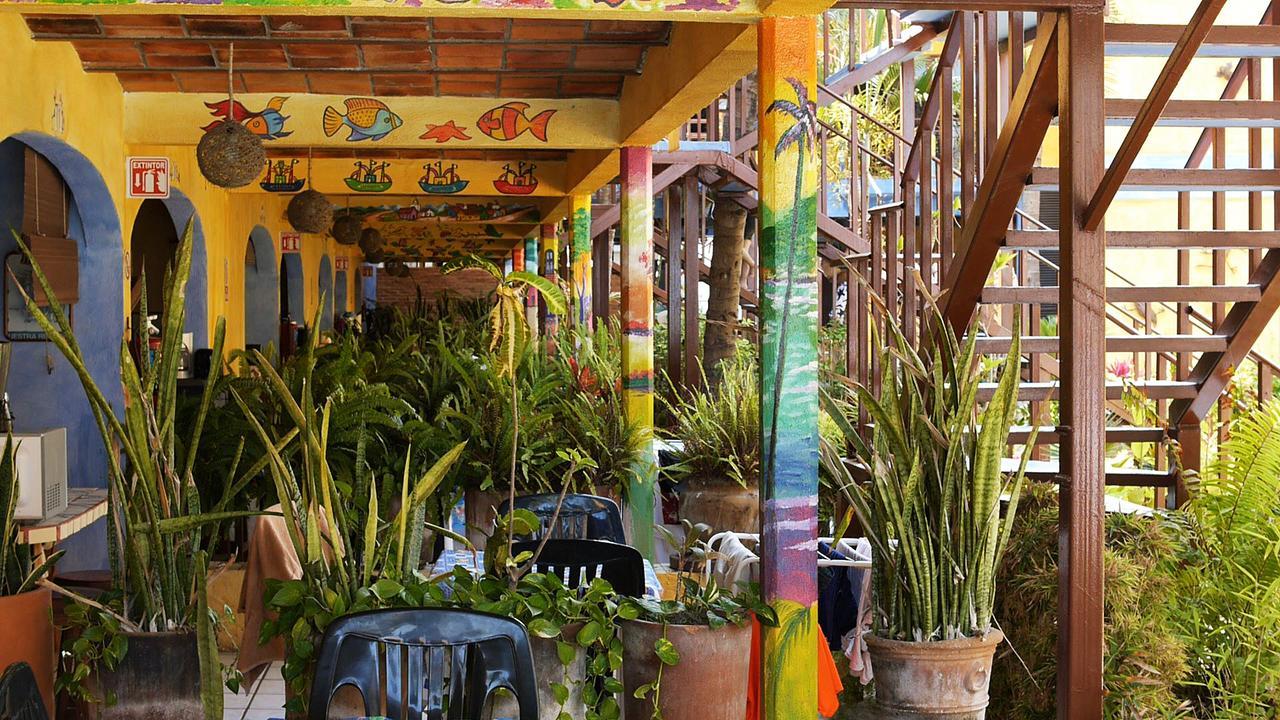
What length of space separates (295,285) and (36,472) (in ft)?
29.9

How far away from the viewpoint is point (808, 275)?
3656mm

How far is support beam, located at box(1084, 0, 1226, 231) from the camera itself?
3215 mm

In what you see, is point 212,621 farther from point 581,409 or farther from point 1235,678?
point 581,409

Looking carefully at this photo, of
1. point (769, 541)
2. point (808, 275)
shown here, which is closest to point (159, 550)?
point (769, 541)

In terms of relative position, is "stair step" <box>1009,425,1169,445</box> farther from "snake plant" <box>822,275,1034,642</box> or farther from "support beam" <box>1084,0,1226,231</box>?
"support beam" <box>1084,0,1226,231</box>

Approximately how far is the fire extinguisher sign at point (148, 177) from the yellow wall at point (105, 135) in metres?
0.06

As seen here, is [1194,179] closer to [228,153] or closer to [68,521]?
[228,153]

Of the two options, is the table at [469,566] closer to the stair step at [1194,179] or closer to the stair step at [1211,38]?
the stair step at [1194,179]

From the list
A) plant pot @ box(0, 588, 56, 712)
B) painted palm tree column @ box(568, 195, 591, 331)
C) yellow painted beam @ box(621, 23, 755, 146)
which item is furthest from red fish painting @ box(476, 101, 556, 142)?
plant pot @ box(0, 588, 56, 712)

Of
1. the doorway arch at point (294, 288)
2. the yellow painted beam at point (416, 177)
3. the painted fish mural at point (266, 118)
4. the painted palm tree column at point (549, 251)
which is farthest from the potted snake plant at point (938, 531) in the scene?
the doorway arch at point (294, 288)

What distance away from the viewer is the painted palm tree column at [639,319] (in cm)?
636

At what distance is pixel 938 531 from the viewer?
133 inches

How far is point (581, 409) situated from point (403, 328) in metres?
3.79

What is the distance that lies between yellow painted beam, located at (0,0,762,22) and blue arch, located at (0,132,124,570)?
2.53 m
